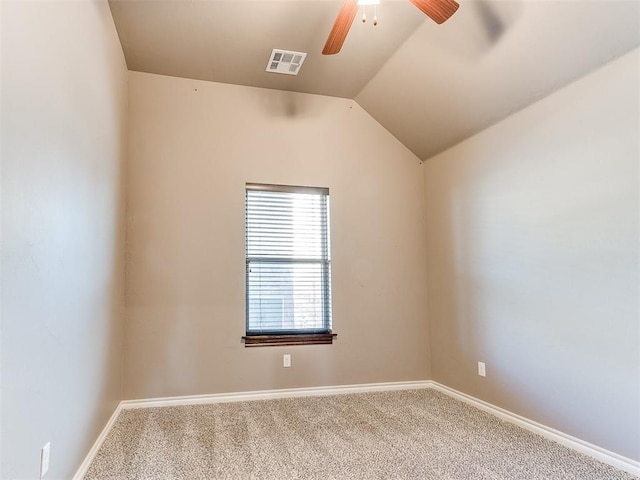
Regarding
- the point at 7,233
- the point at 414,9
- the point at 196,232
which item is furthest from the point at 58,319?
the point at 414,9

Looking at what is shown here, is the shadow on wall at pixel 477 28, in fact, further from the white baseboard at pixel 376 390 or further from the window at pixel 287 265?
the white baseboard at pixel 376 390

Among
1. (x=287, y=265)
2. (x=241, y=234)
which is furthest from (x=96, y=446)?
(x=287, y=265)

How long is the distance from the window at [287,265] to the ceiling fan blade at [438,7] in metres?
2.11

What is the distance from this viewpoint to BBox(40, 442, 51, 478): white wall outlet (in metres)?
1.63

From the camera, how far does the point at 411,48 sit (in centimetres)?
314

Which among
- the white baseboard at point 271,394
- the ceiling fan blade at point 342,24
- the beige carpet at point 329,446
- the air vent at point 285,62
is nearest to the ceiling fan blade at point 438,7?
the ceiling fan blade at point 342,24

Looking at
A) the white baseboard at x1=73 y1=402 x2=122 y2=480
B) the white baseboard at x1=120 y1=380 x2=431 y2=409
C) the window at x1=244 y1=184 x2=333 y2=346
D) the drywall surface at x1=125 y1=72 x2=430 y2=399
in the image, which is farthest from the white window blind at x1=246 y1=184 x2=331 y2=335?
the white baseboard at x1=73 y1=402 x2=122 y2=480

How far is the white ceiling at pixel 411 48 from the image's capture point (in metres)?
2.38

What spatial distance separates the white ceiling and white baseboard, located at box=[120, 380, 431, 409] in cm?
242

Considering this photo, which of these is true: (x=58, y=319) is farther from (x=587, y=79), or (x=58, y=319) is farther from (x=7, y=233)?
(x=587, y=79)

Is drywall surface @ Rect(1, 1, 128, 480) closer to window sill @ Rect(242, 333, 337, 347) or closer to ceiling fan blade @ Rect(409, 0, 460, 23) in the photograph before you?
window sill @ Rect(242, 333, 337, 347)

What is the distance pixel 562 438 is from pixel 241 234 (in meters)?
2.92

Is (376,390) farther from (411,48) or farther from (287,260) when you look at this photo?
(411,48)

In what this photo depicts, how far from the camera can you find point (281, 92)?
158 inches
